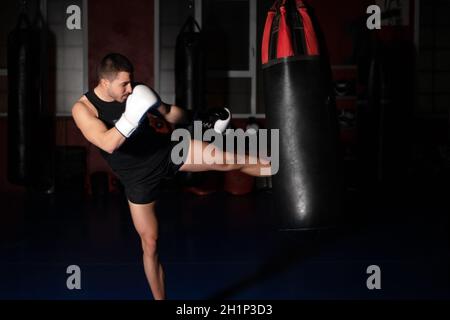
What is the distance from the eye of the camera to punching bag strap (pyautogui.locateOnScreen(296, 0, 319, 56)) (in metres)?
2.48

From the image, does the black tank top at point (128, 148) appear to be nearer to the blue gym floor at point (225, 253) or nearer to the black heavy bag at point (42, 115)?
the blue gym floor at point (225, 253)

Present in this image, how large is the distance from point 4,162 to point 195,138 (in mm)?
4288

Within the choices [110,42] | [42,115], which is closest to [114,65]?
[42,115]

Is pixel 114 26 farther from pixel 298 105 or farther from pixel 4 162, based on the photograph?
pixel 298 105

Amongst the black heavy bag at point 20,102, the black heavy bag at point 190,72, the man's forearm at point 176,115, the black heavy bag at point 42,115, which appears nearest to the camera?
the man's forearm at point 176,115

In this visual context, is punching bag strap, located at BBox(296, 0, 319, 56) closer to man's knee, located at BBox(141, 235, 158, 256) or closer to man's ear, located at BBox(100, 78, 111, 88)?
man's ear, located at BBox(100, 78, 111, 88)

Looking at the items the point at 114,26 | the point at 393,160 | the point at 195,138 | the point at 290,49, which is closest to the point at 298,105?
the point at 290,49

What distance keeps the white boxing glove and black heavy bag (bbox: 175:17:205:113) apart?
324 cm

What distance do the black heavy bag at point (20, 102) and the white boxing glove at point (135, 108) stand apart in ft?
11.0

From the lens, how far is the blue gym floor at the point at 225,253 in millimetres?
2936

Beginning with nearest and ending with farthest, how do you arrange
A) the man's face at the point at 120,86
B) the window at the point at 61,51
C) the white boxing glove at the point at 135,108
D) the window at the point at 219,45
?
the white boxing glove at the point at 135,108 < the man's face at the point at 120,86 < the window at the point at 61,51 < the window at the point at 219,45

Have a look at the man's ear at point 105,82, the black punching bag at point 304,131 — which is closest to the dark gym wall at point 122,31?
the man's ear at point 105,82

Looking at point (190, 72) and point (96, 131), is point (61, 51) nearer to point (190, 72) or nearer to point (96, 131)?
point (190, 72)

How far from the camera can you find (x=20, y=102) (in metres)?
5.32
